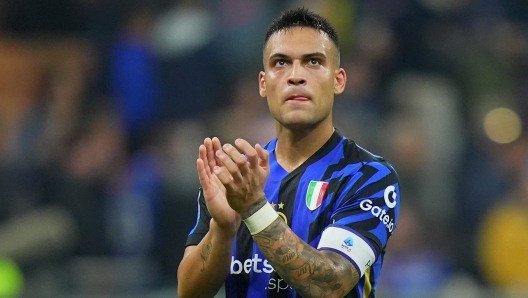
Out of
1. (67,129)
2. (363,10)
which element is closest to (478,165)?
(363,10)

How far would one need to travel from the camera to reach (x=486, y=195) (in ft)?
30.5

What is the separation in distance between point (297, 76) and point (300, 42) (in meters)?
0.19

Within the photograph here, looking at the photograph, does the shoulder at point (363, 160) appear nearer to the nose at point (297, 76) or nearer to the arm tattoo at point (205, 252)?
the nose at point (297, 76)

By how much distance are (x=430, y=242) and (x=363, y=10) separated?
10.4 ft

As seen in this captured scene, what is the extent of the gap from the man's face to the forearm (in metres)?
0.60

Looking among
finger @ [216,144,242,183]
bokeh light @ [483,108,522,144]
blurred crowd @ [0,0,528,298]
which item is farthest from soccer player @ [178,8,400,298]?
bokeh light @ [483,108,522,144]

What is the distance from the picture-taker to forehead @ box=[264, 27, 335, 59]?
430cm

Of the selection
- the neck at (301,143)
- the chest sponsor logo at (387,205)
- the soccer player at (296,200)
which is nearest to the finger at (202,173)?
the soccer player at (296,200)

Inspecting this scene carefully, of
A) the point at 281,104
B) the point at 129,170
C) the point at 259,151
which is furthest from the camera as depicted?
the point at 129,170

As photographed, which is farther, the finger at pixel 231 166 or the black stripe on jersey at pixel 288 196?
the black stripe on jersey at pixel 288 196

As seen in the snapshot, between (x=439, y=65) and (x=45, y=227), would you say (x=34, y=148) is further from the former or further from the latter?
(x=439, y=65)

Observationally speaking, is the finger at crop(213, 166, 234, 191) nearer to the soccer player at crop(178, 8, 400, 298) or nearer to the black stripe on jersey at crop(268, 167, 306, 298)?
the soccer player at crop(178, 8, 400, 298)

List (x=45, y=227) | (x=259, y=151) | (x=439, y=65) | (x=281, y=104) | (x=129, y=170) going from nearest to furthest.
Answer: (x=259, y=151), (x=281, y=104), (x=45, y=227), (x=129, y=170), (x=439, y=65)

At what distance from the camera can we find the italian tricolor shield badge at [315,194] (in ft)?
13.6
